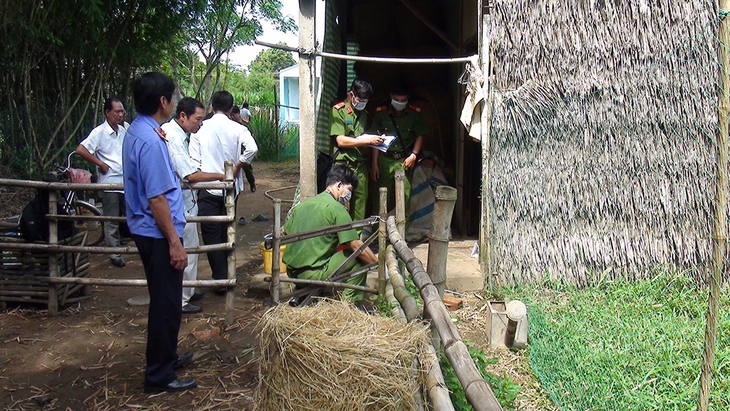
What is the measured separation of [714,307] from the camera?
2.29 meters

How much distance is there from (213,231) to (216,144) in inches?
29.2

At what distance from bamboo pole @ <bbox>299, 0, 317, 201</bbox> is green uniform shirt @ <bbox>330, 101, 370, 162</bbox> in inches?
18.2

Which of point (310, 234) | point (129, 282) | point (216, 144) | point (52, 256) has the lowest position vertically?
point (129, 282)

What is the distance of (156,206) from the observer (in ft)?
10.4

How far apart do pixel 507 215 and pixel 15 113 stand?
8.02m

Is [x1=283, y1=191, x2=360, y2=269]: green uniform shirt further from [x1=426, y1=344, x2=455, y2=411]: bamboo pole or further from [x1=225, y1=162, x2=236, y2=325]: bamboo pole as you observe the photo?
[x1=426, y1=344, x2=455, y2=411]: bamboo pole

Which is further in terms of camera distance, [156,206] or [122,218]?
[122,218]

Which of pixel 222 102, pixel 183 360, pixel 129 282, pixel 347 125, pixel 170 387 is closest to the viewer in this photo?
pixel 170 387

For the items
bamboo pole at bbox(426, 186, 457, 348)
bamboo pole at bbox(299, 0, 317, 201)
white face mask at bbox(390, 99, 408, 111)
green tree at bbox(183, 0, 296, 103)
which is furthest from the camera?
green tree at bbox(183, 0, 296, 103)

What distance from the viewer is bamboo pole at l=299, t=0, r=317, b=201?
5.50m

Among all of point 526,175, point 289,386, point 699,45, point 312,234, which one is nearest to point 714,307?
point 289,386

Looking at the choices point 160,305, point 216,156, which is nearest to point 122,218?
point 216,156

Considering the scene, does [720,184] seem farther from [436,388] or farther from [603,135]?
[603,135]

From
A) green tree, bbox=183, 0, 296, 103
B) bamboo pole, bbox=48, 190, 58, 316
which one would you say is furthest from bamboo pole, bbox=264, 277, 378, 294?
green tree, bbox=183, 0, 296, 103
